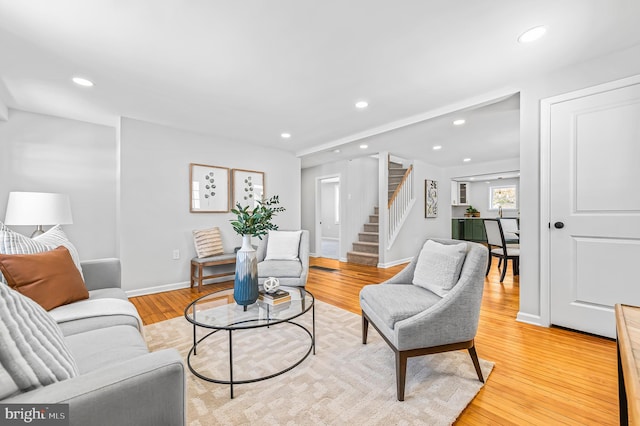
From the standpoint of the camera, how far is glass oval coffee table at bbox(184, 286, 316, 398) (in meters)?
1.63

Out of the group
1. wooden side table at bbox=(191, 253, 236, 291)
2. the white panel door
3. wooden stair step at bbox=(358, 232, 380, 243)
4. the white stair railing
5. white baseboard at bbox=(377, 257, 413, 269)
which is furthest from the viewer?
wooden stair step at bbox=(358, 232, 380, 243)

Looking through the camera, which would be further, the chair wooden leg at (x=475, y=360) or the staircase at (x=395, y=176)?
the staircase at (x=395, y=176)

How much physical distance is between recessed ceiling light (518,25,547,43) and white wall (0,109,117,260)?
4566 millimetres

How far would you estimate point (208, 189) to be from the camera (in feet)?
13.5

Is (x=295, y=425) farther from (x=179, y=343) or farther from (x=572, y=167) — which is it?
→ (x=572, y=167)

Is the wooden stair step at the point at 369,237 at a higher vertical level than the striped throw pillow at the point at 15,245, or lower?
lower

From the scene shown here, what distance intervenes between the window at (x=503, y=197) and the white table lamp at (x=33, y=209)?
9781 mm

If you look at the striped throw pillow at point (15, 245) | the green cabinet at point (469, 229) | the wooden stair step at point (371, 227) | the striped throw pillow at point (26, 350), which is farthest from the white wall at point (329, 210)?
the striped throw pillow at point (26, 350)

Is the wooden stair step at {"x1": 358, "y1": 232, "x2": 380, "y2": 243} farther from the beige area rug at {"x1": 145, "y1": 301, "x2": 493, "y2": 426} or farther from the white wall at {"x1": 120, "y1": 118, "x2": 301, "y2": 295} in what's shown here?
the beige area rug at {"x1": 145, "y1": 301, "x2": 493, "y2": 426}

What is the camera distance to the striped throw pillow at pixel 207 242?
3.86 meters

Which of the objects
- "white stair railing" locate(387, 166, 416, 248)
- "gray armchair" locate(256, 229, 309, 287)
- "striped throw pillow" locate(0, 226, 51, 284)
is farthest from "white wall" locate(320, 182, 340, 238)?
"striped throw pillow" locate(0, 226, 51, 284)

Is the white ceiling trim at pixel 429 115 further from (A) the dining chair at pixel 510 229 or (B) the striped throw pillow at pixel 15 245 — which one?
(B) the striped throw pillow at pixel 15 245

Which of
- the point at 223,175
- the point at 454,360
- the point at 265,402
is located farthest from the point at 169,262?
the point at 454,360

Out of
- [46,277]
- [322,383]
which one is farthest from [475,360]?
[46,277]
